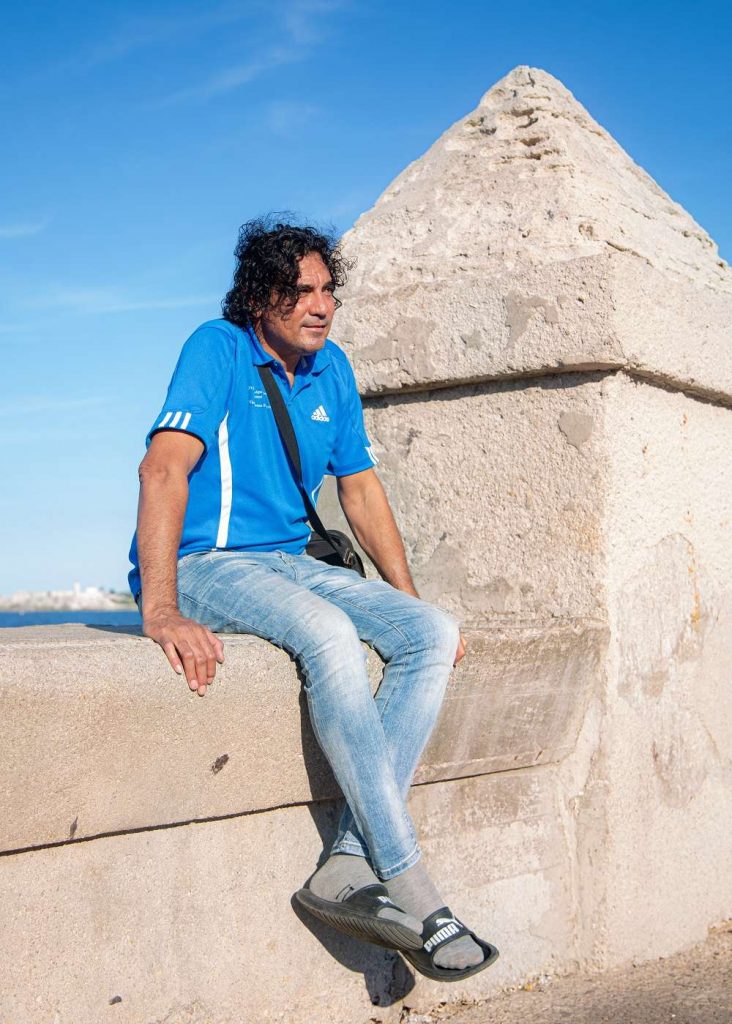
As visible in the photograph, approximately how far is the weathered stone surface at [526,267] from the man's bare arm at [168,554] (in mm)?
1057

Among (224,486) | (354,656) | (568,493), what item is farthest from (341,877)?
(568,493)

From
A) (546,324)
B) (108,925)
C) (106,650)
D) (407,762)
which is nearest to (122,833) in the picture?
(108,925)

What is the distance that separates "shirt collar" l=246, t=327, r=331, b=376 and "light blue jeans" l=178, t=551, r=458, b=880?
553mm

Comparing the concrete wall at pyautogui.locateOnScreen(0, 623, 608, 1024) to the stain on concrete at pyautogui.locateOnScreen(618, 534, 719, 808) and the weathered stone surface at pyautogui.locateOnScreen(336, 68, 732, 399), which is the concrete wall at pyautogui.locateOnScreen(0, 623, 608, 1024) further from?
the weathered stone surface at pyautogui.locateOnScreen(336, 68, 732, 399)

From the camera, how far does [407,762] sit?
2621mm

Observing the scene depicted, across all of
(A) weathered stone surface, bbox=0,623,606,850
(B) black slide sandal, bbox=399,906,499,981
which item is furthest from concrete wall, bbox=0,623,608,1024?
(B) black slide sandal, bbox=399,906,499,981

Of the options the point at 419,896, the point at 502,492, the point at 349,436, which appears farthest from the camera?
the point at 502,492

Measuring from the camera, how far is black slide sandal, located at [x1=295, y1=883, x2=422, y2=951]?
7.72ft

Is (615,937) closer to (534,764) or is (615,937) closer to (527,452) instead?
(534,764)

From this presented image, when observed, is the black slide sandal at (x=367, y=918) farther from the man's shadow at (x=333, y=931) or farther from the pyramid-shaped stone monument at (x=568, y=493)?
the pyramid-shaped stone monument at (x=568, y=493)

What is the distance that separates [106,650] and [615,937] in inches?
72.5

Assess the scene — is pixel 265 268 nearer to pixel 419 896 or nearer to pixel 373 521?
pixel 373 521

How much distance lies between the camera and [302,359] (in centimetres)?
324

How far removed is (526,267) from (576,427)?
52 centimetres
